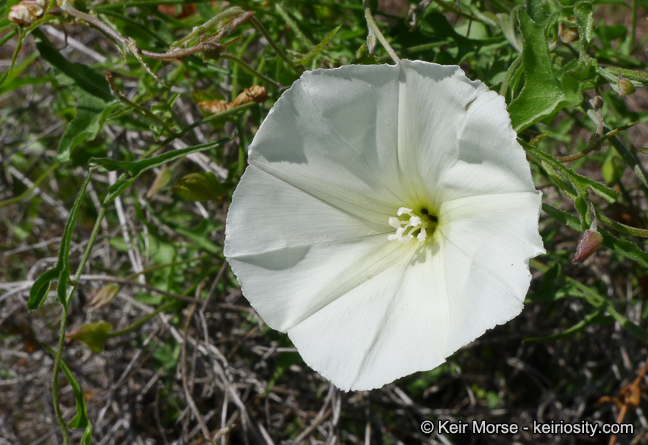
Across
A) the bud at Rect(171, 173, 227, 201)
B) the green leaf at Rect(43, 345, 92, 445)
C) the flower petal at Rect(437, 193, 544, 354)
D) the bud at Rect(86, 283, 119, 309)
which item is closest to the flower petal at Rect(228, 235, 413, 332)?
the flower petal at Rect(437, 193, 544, 354)

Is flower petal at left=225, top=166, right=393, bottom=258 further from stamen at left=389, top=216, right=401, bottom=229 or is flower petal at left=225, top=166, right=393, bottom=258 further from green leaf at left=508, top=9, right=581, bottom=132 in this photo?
green leaf at left=508, top=9, right=581, bottom=132

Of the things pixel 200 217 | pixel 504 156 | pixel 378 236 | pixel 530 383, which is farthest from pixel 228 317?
pixel 504 156

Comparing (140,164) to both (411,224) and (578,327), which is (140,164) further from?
(578,327)

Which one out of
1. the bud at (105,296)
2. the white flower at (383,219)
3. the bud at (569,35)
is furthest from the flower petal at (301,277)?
the bud at (105,296)

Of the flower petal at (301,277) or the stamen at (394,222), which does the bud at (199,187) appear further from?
the stamen at (394,222)

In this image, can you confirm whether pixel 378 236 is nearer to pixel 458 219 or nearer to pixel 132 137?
pixel 458 219

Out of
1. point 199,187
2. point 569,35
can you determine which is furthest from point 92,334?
point 569,35
